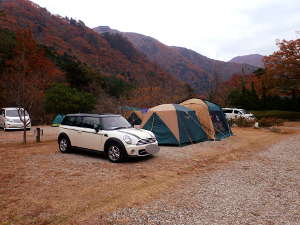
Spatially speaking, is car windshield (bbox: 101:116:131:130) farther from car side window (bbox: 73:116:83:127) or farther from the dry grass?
the dry grass

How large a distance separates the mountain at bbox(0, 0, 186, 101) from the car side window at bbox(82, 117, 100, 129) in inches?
1675

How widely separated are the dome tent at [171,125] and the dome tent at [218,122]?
2.43 metres

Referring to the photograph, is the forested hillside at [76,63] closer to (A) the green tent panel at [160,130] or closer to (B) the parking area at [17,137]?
(B) the parking area at [17,137]

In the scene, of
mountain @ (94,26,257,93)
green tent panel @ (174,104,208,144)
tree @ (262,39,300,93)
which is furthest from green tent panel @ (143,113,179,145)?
mountain @ (94,26,257,93)

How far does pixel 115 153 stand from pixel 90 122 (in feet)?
5.14

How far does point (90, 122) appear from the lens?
28.1ft

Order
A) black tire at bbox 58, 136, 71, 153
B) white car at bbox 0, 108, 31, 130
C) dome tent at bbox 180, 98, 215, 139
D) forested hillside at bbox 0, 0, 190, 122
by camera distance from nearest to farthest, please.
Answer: black tire at bbox 58, 136, 71, 153 < dome tent at bbox 180, 98, 215, 139 < white car at bbox 0, 108, 31, 130 < forested hillside at bbox 0, 0, 190, 122

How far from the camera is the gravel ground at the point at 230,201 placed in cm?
383

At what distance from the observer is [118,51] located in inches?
2682

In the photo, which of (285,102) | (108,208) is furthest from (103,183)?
(285,102)

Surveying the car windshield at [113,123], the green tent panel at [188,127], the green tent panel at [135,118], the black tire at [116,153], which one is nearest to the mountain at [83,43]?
the green tent panel at [135,118]

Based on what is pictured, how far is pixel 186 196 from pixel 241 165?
341 cm

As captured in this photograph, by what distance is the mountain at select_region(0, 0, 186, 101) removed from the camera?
5368 centimetres

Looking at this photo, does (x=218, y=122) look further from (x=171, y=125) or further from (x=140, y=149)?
(x=140, y=149)
